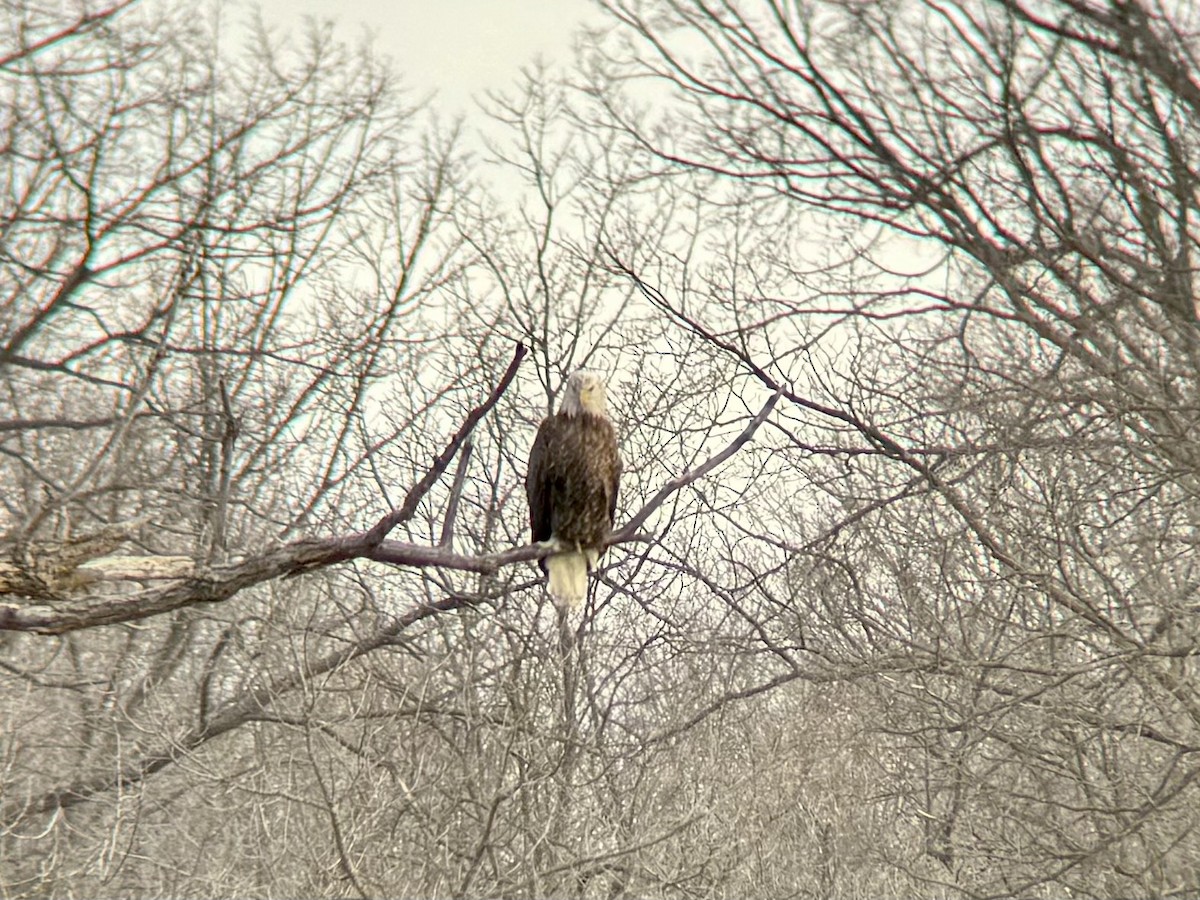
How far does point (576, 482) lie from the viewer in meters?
5.55

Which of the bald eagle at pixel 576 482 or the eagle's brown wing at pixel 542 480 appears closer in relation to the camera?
the bald eagle at pixel 576 482

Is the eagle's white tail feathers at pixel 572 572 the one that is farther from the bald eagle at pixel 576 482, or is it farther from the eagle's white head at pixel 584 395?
the eagle's white head at pixel 584 395

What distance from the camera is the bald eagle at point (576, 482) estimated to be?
18.2ft

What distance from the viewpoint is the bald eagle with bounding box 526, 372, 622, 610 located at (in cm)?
556

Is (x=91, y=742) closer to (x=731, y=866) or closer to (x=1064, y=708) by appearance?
(x=731, y=866)

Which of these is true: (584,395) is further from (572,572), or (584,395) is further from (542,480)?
(572,572)

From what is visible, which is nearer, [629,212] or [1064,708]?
[1064,708]

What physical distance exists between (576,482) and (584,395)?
1.41 ft

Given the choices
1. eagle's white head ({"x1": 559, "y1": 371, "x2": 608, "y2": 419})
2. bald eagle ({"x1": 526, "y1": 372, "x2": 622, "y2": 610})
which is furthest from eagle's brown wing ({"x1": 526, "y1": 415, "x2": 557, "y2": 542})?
eagle's white head ({"x1": 559, "y1": 371, "x2": 608, "y2": 419})

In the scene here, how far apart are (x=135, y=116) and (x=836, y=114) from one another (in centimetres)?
469

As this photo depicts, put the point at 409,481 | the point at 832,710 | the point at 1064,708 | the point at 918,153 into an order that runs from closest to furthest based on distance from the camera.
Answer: the point at 918,153 → the point at 1064,708 → the point at 409,481 → the point at 832,710

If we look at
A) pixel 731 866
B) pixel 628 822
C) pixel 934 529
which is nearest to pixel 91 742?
pixel 628 822

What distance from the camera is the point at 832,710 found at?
12242 mm

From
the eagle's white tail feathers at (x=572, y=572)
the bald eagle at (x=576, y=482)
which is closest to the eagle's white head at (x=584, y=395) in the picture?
the bald eagle at (x=576, y=482)
